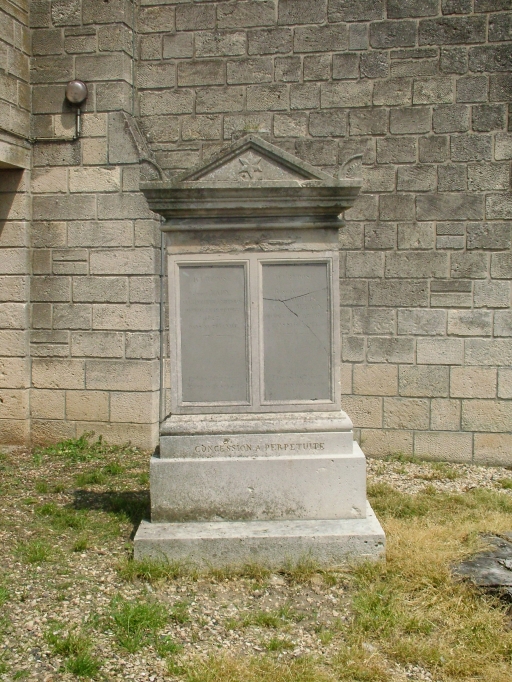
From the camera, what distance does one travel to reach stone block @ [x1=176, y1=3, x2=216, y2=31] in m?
6.98

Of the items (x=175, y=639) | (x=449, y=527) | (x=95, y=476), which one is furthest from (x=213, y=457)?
(x=95, y=476)

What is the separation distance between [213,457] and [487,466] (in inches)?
138

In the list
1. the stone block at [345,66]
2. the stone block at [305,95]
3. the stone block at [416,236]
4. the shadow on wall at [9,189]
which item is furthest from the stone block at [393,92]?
the shadow on wall at [9,189]

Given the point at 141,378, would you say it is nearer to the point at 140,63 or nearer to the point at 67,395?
the point at 67,395

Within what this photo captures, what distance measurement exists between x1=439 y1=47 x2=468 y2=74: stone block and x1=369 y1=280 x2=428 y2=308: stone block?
6.62 feet

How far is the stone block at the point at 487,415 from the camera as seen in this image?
6.75 meters

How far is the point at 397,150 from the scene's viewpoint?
6.80m

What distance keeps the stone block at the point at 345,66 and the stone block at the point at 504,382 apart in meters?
3.16

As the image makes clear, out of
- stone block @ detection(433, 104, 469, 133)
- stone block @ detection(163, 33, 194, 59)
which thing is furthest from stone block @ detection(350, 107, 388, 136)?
stone block @ detection(163, 33, 194, 59)

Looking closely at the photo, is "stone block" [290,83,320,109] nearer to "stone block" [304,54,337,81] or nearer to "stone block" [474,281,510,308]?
"stone block" [304,54,337,81]

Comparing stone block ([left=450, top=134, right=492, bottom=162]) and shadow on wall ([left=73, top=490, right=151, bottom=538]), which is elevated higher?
stone block ([left=450, top=134, right=492, bottom=162])

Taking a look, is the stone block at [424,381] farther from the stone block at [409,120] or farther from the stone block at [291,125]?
the stone block at [291,125]

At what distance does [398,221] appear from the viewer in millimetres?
6824

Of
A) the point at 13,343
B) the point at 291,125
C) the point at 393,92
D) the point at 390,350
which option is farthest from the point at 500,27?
the point at 13,343
